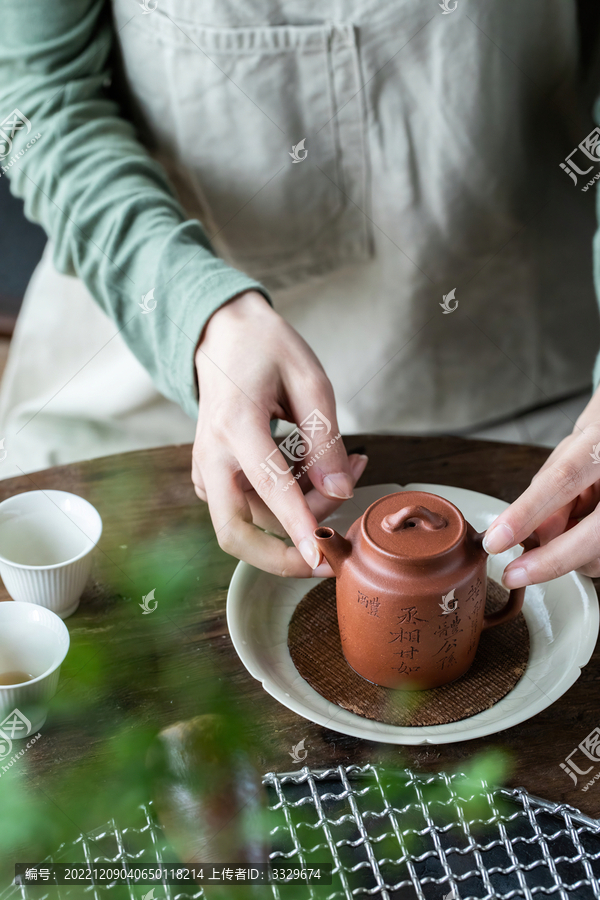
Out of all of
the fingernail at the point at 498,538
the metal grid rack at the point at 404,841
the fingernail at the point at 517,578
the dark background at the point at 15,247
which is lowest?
the dark background at the point at 15,247

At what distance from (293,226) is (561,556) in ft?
2.70

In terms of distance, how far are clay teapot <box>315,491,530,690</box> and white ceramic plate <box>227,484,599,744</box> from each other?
0.06 m

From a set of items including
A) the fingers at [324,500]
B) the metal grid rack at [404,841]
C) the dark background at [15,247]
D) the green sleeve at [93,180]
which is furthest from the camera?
the dark background at [15,247]

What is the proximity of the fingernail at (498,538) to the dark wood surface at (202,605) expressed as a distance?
200 mm

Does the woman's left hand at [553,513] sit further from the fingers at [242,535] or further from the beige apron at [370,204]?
the beige apron at [370,204]

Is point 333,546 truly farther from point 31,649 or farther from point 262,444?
point 31,649

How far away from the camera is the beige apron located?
4.04ft

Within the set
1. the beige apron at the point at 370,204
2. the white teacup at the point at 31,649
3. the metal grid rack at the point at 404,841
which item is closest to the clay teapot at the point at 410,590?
the metal grid rack at the point at 404,841

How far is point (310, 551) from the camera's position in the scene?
862 mm

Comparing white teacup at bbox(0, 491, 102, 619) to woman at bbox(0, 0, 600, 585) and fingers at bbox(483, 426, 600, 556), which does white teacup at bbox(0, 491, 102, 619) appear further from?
fingers at bbox(483, 426, 600, 556)

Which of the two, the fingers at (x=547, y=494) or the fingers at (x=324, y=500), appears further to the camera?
the fingers at (x=324, y=500)

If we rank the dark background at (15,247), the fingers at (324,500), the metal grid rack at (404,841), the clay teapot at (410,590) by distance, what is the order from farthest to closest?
1. the dark background at (15,247)
2. the fingers at (324,500)
3. the clay teapot at (410,590)
4. the metal grid rack at (404,841)

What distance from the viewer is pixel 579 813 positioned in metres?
0.73

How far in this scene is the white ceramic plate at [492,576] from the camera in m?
0.80
